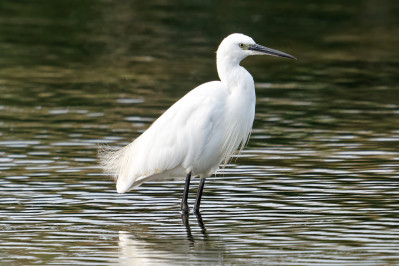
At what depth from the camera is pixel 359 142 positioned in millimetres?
12836

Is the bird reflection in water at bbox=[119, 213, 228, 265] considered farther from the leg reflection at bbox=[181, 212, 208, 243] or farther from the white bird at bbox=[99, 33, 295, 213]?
the white bird at bbox=[99, 33, 295, 213]

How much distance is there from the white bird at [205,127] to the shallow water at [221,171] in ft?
1.32

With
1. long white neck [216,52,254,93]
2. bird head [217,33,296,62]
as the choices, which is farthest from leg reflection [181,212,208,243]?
bird head [217,33,296,62]

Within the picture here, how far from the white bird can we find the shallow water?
0.40 metres

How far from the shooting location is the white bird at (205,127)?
9.67m

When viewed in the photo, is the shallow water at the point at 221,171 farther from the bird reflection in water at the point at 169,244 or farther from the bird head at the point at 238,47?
the bird head at the point at 238,47

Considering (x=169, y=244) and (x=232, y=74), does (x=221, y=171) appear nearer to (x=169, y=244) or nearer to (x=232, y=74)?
(x=232, y=74)

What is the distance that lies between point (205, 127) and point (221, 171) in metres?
1.83

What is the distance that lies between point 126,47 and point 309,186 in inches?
469

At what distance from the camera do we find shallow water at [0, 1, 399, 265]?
856cm

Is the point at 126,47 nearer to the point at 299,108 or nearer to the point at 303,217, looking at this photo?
the point at 299,108

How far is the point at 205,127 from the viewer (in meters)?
9.68

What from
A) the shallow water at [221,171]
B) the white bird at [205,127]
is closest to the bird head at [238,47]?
the white bird at [205,127]

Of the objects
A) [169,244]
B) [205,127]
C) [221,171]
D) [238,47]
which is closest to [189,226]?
[169,244]
